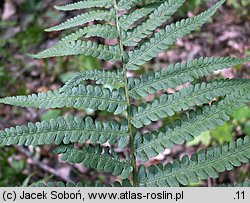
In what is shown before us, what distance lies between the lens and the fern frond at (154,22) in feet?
5.68

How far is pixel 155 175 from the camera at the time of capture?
152cm

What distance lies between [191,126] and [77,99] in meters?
0.48

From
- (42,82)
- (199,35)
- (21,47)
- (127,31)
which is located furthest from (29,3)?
(127,31)

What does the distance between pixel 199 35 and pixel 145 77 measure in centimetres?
288

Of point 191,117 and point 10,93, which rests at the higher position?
point 191,117

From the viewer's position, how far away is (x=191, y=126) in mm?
1547

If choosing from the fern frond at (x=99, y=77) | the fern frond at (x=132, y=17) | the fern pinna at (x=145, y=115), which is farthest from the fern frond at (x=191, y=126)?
the fern frond at (x=132, y=17)

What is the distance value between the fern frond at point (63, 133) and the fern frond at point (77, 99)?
0.07 m

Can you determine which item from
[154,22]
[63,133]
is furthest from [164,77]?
[63,133]

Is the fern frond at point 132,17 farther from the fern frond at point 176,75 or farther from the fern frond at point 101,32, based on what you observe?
the fern frond at point 176,75

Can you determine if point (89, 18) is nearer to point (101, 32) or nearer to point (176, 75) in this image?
point (101, 32)

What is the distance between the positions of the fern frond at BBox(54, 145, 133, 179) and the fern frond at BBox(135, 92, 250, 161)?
0.28ft

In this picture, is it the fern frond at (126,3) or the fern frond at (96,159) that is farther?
the fern frond at (126,3)

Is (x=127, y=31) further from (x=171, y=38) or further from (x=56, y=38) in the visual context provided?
(x=56, y=38)
